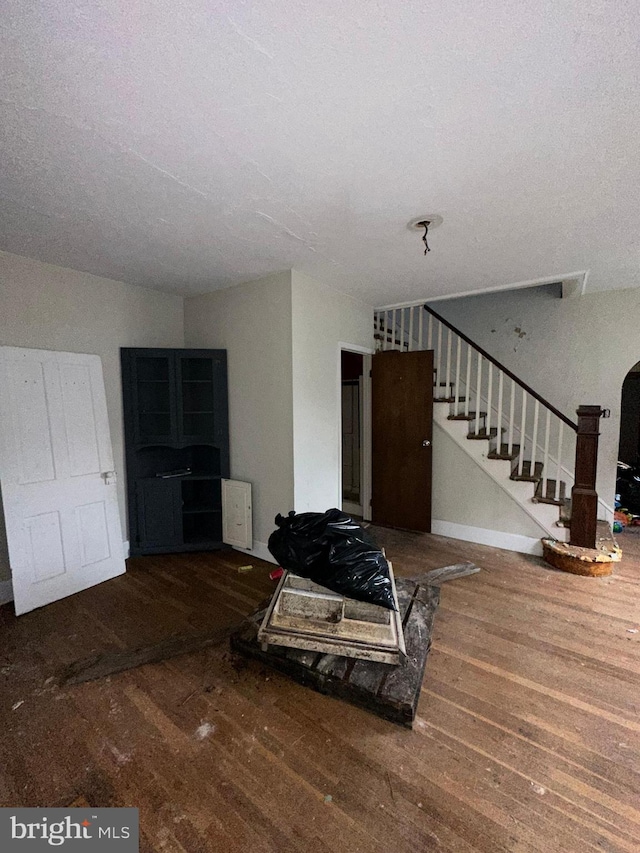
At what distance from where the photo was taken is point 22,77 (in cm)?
119

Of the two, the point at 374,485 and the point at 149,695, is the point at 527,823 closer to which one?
the point at 149,695

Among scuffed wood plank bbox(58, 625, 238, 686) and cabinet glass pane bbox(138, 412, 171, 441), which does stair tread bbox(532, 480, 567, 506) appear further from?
cabinet glass pane bbox(138, 412, 171, 441)

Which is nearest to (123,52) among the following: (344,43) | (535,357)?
(344,43)

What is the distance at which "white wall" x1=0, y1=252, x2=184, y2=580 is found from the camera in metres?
2.70

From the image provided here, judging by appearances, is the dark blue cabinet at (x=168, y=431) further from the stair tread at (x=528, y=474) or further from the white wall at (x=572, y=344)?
the white wall at (x=572, y=344)

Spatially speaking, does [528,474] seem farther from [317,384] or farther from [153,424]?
[153,424]

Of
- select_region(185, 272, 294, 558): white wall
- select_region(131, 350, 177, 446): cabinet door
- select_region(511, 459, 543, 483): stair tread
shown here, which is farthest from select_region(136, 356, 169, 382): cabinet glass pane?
select_region(511, 459, 543, 483): stair tread

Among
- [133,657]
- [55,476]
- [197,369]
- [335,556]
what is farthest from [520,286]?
[55,476]

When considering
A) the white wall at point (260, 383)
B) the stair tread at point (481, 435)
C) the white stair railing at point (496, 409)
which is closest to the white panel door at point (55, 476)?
the white wall at point (260, 383)

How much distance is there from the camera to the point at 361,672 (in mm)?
1830

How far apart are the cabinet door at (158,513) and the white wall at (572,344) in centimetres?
426

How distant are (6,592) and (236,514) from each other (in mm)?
1800

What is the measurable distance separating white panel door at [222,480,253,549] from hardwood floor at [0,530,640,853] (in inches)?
36.6

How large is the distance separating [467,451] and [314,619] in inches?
103
